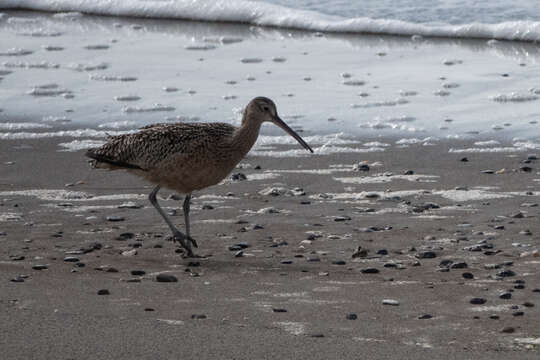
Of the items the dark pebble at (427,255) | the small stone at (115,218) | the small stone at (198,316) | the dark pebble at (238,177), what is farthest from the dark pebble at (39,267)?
the dark pebble at (238,177)

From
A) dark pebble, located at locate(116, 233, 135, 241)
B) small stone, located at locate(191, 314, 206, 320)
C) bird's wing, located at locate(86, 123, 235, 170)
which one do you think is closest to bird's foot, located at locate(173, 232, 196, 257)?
dark pebble, located at locate(116, 233, 135, 241)

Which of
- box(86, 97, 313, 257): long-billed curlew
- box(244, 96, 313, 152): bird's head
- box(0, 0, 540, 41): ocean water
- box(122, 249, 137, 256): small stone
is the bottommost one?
box(122, 249, 137, 256): small stone

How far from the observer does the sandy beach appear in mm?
5953

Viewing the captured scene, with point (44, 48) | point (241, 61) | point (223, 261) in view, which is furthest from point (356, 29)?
point (223, 261)

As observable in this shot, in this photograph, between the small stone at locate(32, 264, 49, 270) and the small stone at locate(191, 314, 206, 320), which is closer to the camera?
the small stone at locate(191, 314, 206, 320)

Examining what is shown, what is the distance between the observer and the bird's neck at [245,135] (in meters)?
8.29

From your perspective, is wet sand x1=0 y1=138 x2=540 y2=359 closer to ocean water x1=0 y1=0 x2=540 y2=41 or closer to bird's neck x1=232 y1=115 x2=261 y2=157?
bird's neck x1=232 y1=115 x2=261 y2=157

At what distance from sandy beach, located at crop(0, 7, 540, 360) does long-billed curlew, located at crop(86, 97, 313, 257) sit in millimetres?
409

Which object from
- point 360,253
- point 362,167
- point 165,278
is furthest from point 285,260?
point 362,167

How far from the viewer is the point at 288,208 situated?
886 cm

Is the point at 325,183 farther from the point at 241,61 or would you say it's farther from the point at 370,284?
the point at 241,61

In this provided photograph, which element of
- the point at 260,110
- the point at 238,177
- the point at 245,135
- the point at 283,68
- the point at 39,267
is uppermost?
the point at 283,68

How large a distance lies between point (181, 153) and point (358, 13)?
32.8 ft

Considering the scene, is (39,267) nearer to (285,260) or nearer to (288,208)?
(285,260)
